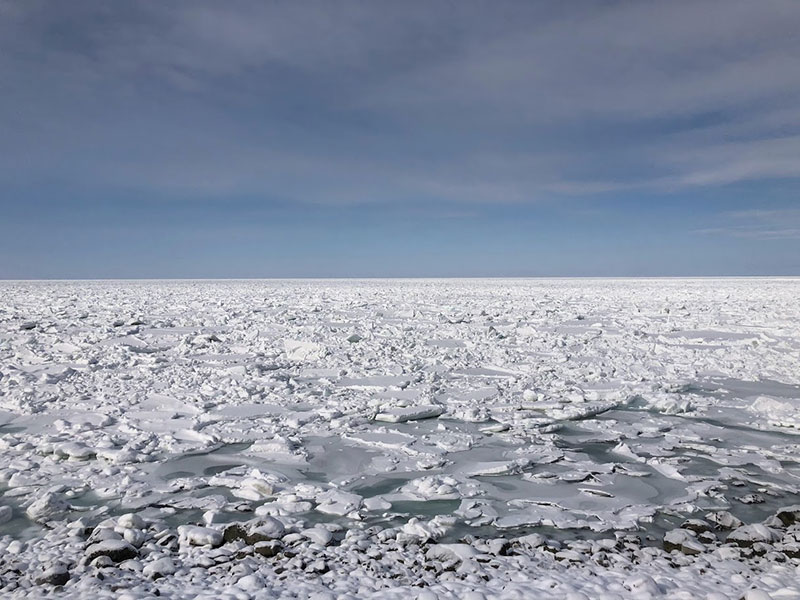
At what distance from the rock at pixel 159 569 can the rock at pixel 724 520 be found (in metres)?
3.12

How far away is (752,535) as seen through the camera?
3.00 metres

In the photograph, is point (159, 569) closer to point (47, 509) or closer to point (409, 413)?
point (47, 509)

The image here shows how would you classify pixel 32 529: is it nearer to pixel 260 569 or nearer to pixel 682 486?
pixel 260 569

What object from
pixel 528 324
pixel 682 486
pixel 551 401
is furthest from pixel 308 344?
pixel 682 486

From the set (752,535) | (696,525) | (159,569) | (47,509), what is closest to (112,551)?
(159,569)

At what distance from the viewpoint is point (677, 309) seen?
1605 centimetres

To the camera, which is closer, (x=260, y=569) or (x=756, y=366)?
(x=260, y=569)

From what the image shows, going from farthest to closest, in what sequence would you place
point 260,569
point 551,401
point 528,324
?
1. point 528,324
2. point 551,401
3. point 260,569

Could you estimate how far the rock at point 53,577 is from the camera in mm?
2545

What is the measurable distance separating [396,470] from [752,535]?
240 centimetres

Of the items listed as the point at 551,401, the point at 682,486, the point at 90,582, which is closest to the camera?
the point at 90,582

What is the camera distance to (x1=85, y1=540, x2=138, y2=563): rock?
2787 mm

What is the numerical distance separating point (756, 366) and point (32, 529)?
30.1ft

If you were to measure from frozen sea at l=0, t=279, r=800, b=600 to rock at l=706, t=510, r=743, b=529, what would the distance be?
16mm
